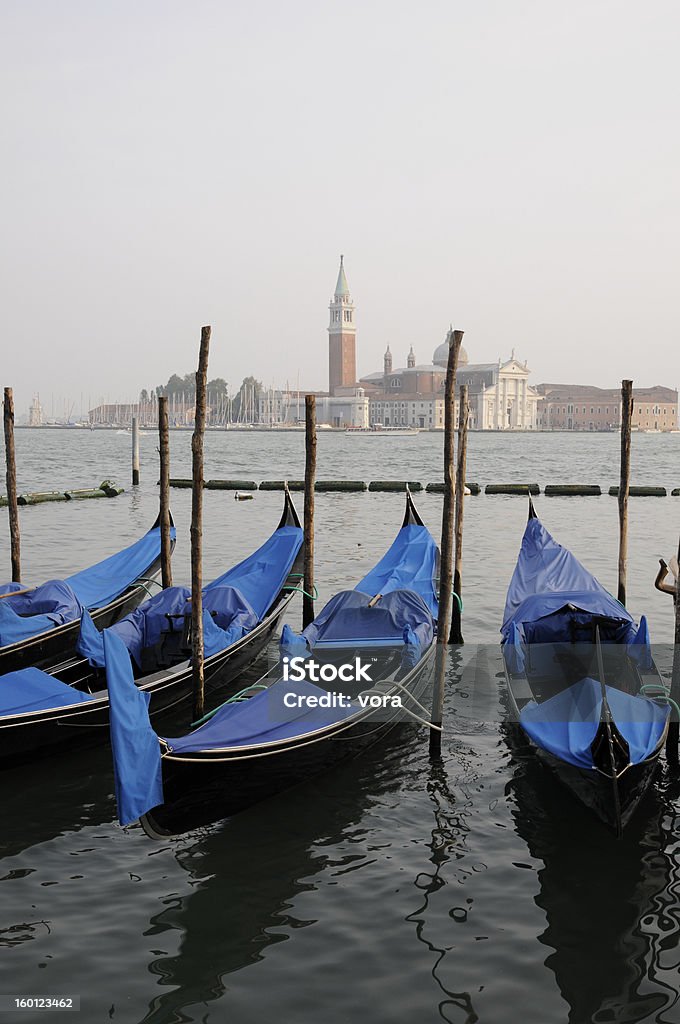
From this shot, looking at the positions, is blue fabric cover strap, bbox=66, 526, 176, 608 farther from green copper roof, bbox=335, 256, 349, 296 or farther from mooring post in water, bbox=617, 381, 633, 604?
green copper roof, bbox=335, 256, 349, 296

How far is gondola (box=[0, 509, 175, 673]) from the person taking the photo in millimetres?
5332

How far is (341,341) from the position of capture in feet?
306

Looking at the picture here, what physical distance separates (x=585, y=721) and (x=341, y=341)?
91.2m

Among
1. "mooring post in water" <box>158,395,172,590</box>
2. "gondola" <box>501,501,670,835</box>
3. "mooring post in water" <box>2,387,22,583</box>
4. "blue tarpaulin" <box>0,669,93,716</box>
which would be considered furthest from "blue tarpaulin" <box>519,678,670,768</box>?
"mooring post in water" <box>2,387,22,583</box>

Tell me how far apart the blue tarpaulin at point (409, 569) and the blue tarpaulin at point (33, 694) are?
2.38 metres

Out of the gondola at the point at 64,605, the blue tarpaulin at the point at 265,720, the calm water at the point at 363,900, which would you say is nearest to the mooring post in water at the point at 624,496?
the calm water at the point at 363,900

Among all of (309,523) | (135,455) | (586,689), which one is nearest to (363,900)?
(586,689)

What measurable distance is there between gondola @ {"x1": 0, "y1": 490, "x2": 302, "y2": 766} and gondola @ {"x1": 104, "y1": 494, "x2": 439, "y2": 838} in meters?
0.25

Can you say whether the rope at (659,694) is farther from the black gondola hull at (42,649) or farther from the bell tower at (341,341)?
the bell tower at (341,341)

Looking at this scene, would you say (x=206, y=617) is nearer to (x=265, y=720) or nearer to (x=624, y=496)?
(x=265, y=720)

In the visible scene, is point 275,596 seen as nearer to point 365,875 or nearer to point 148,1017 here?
point 365,875

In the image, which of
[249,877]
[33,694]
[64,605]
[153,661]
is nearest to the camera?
[249,877]

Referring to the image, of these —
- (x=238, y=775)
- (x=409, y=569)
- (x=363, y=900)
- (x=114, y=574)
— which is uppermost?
(x=409, y=569)

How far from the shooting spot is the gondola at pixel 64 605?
533cm
